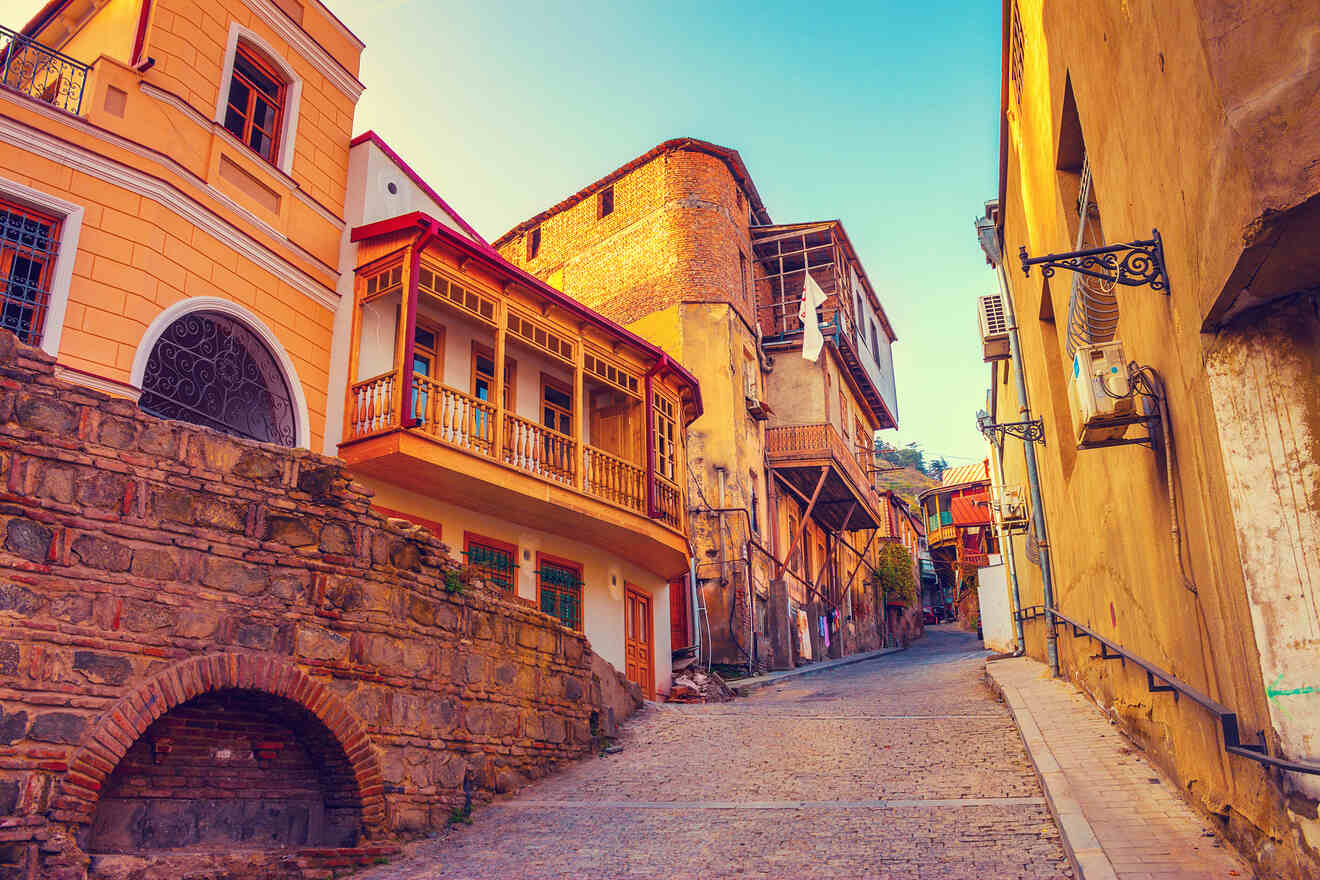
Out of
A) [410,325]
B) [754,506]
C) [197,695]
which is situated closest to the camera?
[197,695]

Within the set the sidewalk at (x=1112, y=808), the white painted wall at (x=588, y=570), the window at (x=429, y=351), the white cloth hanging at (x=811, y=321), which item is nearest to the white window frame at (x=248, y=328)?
the white painted wall at (x=588, y=570)

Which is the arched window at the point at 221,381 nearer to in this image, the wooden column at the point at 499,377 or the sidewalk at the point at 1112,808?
the wooden column at the point at 499,377

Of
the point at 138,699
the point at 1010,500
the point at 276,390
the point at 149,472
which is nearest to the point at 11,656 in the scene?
the point at 138,699

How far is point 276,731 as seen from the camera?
6996mm

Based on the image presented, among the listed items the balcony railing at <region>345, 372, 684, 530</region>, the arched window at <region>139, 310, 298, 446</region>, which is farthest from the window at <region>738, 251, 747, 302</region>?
the arched window at <region>139, 310, 298, 446</region>

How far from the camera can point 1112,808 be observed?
6113 millimetres

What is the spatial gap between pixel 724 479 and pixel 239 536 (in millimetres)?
15604

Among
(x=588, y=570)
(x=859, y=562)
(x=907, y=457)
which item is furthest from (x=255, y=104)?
(x=907, y=457)

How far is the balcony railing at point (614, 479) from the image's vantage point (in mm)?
14695

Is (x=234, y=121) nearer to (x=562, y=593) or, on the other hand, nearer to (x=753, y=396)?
(x=562, y=593)

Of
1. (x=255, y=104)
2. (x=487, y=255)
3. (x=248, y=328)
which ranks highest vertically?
(x=255, y=104)

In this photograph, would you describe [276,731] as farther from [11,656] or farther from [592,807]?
[592,807]

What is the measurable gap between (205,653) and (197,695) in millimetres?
281

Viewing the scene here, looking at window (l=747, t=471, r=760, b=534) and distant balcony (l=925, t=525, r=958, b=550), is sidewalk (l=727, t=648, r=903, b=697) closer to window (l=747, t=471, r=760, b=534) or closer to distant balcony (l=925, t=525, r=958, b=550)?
window (l=747, t=471, r=760, b=534)
